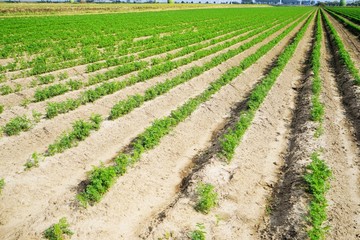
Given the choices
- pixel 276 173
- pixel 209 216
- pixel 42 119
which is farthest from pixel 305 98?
pixel 42 119

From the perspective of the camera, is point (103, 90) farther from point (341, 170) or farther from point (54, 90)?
point (341, 170)

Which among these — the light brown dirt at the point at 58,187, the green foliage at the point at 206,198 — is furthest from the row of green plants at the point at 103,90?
the green foliage at the point at 206,198

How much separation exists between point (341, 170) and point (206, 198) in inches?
162

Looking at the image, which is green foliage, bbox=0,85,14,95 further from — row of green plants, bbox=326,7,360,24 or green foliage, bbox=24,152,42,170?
row of green plants, bbox=326,7,360,24

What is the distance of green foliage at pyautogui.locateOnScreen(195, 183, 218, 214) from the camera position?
20.0 ft

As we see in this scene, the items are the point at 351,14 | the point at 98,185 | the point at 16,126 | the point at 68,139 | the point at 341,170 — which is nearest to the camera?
the point at 98,185

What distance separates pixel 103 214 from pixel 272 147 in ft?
18.5

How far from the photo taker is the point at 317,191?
6.32 meters

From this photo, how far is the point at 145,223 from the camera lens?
5906 mm

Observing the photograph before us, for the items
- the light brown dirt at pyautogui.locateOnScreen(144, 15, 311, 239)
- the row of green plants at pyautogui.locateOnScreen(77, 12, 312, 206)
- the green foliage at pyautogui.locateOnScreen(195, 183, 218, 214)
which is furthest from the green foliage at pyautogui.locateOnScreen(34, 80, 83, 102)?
the green foliage at pyautogui.locateOnScreen(195, 183, 218, 214)

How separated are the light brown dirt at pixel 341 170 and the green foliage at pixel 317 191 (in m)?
0.22

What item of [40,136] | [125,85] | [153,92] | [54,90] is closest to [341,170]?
[153,92]

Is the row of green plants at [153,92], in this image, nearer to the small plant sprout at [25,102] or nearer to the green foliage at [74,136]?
the green foliage at [74,136]

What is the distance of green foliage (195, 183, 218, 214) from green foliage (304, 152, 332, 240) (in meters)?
2.00
